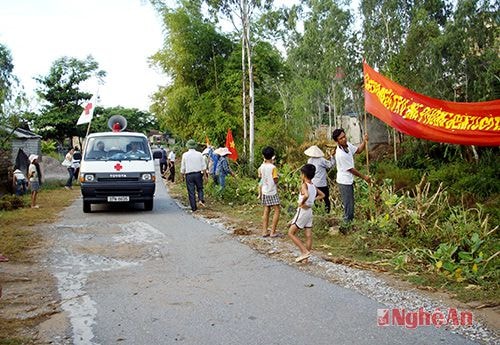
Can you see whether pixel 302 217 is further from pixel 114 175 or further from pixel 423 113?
pixel 114 175

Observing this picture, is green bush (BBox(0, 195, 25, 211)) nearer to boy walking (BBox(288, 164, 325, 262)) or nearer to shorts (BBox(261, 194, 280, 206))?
shorts (BBox(261, 194, 280, 206))

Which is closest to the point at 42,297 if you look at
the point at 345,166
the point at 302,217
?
the point at 302,217

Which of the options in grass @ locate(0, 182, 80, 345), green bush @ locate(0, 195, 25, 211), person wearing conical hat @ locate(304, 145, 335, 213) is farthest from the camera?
green bush @ locate(0, 195, 25, 211)

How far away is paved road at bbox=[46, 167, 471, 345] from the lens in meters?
4.09

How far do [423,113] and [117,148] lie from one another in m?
7.37

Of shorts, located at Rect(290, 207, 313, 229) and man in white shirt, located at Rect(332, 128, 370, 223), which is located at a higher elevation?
man in white shirt, located at Rect(332, 128, 370, 223)

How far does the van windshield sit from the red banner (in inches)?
238

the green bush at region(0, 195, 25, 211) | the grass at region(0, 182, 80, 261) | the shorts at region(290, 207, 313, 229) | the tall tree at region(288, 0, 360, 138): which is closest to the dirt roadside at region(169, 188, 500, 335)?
the shorts at region(290, 207, 313, 229)

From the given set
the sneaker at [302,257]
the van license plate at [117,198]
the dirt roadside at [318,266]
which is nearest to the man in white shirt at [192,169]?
the dirt roadside at [318,266]

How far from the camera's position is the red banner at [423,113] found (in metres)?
8.84

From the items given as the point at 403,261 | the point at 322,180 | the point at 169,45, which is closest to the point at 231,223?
the point at 322,180

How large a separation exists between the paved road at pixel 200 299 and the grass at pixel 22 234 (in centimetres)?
42

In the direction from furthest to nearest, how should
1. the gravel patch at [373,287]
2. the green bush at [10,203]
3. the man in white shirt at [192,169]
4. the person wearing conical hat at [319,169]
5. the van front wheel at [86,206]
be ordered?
1. the green bush at [10,203]
2. the man in white shirt at [192,169]
3. the van front wheel at [86,206]
4. the person wearing conical hat at [319,169]
5. the gravel patch at [373,287]

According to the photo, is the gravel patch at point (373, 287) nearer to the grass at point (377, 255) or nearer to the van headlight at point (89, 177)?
the grass at point (377, 255)
